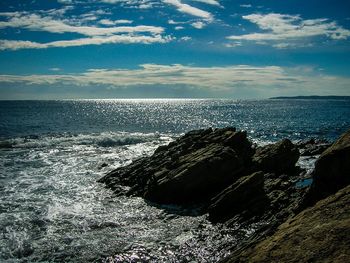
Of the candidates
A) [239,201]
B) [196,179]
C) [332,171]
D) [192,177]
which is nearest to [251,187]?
[239,201]

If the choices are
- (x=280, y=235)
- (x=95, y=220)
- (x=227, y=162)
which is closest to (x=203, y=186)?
(x=227, y=162)

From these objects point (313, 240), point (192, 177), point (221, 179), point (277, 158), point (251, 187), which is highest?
point (313, 240)

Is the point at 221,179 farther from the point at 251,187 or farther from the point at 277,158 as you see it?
the point at 277,158

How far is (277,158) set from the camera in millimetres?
32375

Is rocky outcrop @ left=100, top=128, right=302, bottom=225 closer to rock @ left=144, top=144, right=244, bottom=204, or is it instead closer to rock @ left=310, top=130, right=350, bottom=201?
rock @ left=144, top=144, right=244, bottom=204

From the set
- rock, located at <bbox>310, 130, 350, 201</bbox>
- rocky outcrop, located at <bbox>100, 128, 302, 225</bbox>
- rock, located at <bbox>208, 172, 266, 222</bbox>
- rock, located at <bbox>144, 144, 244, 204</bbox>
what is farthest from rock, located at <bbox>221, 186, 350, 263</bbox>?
rock, located at <bbox>144, 144, 244, 204</bbox>

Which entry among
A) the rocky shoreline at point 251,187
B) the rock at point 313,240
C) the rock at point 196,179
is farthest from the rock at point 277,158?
the rock at point 313,240

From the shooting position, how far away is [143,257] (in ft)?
55.7

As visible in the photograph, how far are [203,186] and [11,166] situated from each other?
2705 cm

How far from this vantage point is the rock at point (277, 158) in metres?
31.6

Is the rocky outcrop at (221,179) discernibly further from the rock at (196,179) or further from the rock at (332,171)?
the rock at (332,171)

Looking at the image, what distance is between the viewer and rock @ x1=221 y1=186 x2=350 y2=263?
852 cm

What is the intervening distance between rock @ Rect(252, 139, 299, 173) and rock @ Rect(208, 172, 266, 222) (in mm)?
8259

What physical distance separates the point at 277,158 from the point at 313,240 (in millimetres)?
24023
